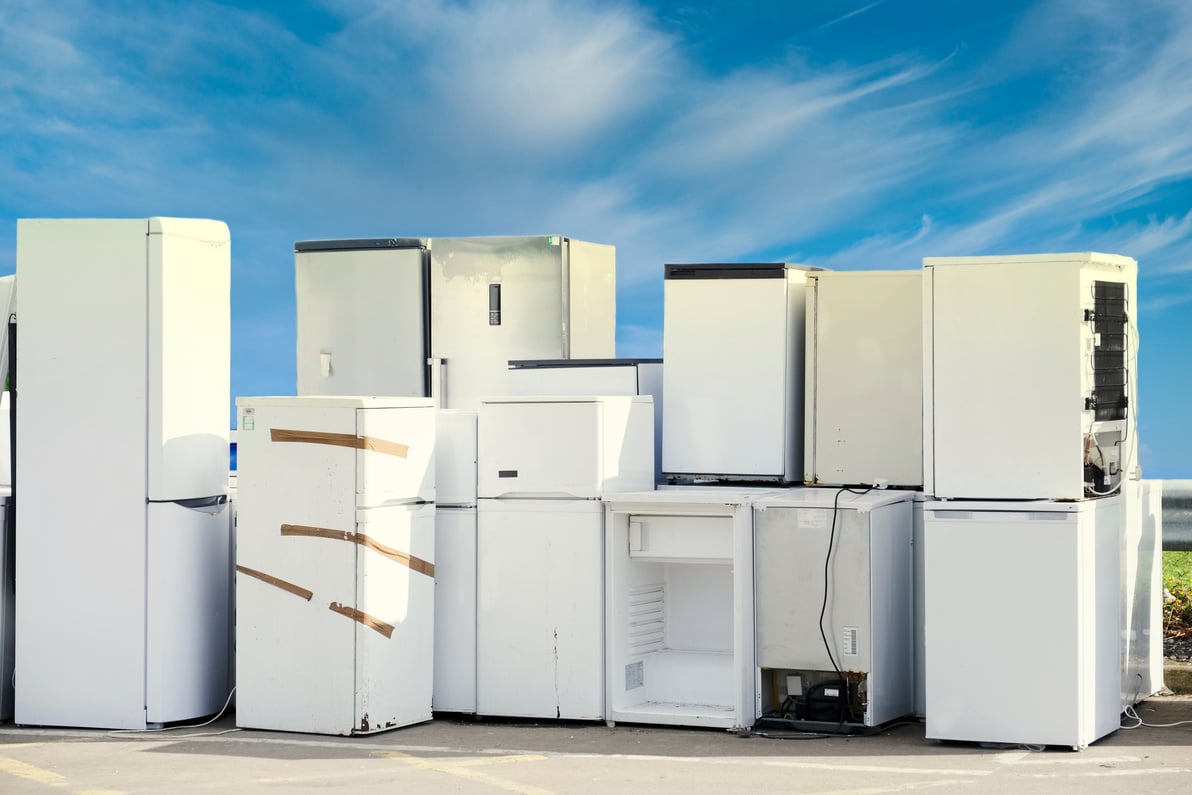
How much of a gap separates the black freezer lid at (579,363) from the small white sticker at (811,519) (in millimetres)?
1643

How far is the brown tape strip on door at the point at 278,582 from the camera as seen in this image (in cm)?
761

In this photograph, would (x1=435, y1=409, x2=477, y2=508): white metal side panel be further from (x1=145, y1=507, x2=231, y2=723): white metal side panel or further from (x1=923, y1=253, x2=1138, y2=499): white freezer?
(x1=923, y1=253, x2=1138, y2=499): white freezer

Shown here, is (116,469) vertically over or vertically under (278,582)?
over

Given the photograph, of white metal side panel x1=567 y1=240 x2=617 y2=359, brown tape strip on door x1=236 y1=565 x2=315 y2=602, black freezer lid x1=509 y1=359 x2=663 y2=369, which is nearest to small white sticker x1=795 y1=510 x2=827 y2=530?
black freezer lid x1=509 y1=359 x2=663 y2=369

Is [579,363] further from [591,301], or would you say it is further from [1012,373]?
[1012,373]

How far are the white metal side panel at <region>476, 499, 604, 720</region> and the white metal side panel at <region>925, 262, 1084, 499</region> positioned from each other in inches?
76.3

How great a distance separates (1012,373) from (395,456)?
124 inches

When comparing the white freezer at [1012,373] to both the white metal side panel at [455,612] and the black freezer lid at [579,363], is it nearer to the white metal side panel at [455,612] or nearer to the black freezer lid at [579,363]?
the black freezer lid at [579,363]

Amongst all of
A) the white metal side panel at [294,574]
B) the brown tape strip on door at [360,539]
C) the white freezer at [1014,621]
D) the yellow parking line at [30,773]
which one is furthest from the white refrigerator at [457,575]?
the white freezer at [1014,621]

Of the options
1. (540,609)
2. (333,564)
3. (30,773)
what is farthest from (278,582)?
(30,773)

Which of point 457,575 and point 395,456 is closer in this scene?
point 395,456

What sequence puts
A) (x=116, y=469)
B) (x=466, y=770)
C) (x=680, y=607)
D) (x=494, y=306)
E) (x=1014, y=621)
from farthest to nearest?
(x=494, y=306)
(x=680, y=607)
(x=116, y=469)
(x=1014, y=621)
(x=466, y=770)

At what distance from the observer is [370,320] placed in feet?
33.5

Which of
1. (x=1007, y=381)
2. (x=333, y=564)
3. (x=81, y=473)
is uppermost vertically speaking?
(x=1007, y=381)
